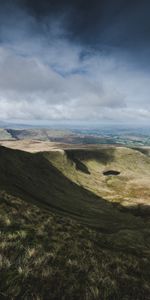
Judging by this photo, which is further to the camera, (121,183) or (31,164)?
(121,183)

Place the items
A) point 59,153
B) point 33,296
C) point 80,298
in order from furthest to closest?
1. point 59,153
2. point 80,298
3. point 33,296

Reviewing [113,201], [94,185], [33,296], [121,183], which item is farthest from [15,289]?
[121,183]

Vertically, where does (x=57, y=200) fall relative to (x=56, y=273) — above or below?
below

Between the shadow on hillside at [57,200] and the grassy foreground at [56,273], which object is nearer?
the grassy foreground at [56,273]

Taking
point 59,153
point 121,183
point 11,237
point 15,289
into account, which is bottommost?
point 121,183

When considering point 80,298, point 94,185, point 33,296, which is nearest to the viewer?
point 33,296

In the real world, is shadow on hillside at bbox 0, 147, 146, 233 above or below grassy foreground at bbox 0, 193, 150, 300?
below

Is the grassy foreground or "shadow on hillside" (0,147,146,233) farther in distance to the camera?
"shadow on hillside" (0,147,146,233)

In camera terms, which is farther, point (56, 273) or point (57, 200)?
point (57, 200)

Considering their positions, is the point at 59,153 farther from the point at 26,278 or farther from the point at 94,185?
the point at 26,278

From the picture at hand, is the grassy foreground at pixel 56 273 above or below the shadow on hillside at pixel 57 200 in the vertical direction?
above

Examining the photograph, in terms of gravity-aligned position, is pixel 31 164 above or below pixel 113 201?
above
